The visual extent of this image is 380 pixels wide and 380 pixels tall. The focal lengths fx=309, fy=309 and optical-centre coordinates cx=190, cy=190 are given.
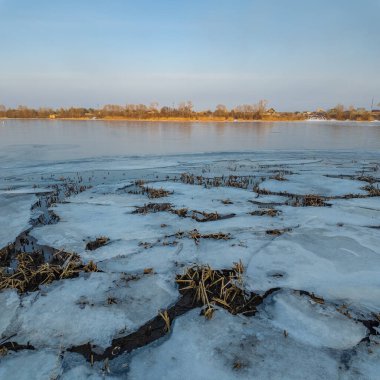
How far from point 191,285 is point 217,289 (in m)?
0.25

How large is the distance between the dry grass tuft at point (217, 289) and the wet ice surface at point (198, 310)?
9cm

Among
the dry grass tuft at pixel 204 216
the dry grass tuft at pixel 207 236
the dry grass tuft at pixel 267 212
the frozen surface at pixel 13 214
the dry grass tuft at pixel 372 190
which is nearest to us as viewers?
the dry grass tuft at pixel 207 236

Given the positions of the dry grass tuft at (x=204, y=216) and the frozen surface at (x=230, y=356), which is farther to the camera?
the dry grass tuft at (x=204, y=216)

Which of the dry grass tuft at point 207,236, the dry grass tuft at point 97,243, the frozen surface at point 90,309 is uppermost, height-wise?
the dry grass tuft at point 207,236

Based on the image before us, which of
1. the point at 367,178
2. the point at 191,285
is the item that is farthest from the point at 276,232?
the point at 367,178

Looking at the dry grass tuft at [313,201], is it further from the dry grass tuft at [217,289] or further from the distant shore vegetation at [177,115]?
the distant shore vegetation at [177,115]

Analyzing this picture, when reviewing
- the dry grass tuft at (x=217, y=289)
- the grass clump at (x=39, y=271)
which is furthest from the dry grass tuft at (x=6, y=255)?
the dry grass tuft at (x=217, y=289)

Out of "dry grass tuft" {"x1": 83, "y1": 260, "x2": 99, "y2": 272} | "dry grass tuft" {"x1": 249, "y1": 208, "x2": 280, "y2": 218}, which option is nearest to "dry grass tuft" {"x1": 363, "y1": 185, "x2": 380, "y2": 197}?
"dry grass tuft" {"x1": 249, "y1": 208, "x2": 280, "y2": 218}

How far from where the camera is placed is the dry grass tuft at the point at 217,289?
2537 mm

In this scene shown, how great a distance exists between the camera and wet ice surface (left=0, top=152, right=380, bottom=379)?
196cm

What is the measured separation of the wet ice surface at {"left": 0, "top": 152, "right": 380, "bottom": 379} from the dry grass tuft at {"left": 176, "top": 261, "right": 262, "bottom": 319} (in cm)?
9

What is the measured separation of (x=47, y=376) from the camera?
1848 millimetres

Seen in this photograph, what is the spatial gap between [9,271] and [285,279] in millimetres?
2742

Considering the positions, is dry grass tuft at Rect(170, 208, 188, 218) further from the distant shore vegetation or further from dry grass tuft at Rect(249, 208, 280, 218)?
the distant shore vegetation
